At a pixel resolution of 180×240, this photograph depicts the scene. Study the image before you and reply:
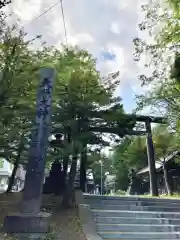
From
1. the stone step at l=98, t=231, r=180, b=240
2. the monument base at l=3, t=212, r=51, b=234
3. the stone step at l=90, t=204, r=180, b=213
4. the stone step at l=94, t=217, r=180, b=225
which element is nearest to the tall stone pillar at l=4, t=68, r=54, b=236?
the monument base at l=3, t=212, r=51, b=234

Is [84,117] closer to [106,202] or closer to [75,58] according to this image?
[75,58]

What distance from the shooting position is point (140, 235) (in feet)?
24.0

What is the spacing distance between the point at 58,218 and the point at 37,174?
176 cm

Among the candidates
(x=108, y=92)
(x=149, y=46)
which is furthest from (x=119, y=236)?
(x=149, y=46)

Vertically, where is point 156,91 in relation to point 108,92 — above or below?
above

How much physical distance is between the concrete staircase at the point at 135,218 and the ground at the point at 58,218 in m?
0.65

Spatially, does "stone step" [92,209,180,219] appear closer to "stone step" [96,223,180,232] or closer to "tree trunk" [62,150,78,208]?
"stone step" [96,223,180,232]

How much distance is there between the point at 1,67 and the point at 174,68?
17.5ft

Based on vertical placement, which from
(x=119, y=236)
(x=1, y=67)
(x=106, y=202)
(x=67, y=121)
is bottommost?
(x=119, y=236)

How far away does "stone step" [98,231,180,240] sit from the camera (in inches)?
281

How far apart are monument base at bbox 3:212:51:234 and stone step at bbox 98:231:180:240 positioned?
5.82ft

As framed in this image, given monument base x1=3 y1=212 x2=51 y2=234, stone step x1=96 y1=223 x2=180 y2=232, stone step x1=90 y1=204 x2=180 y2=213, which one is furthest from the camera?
stone step x1=90 y1=204 x2=180 y2=213

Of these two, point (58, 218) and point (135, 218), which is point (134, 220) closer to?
point (135, 218)

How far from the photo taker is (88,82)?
9.41 meters
